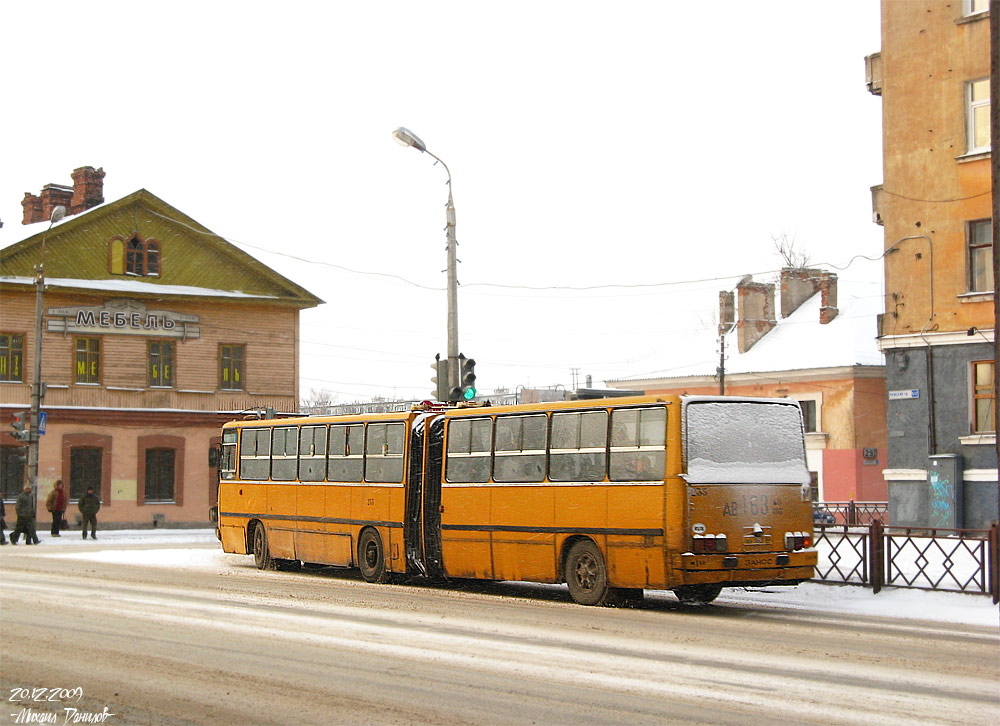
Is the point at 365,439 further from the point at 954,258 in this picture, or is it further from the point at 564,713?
the point at 954,258

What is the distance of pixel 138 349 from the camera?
48812 millimetres

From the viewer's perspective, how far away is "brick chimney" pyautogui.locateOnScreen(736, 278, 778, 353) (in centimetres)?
6083

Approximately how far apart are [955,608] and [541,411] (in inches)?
255

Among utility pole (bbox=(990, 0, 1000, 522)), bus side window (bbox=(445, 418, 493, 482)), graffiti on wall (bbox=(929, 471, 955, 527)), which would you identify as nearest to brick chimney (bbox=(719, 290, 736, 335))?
graffiti on wall (bbox=(929, 471, 955, 527))

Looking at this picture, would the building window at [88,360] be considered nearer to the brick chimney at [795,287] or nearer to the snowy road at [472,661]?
the snowy road at [472,661]

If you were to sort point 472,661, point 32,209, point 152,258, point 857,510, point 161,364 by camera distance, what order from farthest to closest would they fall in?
point 32,209 < point 152,258 < point 161,364 < point 857,510 < point 472,661

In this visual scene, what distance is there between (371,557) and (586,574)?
573 cm

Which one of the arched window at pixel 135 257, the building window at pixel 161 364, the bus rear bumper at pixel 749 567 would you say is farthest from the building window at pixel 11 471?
the bus rear bumper at pixel 749 567

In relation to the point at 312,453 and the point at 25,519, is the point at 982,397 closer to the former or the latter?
the point at 312,453

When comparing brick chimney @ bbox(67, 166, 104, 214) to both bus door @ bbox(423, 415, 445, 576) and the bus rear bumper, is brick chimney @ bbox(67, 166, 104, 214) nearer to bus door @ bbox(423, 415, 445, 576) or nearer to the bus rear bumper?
bus door @ bbox(423, 415, 445, 576)

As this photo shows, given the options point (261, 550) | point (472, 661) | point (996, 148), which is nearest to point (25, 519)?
point (261, 550)

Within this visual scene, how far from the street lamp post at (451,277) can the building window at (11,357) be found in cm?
2476

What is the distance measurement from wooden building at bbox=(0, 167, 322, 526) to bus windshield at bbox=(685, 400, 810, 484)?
32.8 metres

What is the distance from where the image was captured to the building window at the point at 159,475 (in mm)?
48438
